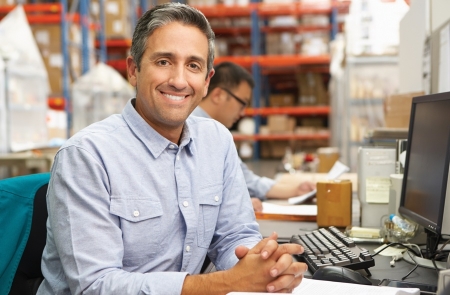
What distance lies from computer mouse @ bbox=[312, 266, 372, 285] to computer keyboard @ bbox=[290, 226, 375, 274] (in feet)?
0.32

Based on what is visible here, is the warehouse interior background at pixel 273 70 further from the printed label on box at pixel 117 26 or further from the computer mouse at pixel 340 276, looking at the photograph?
the computer mouse at pixel 340 276

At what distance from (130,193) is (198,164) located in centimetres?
26

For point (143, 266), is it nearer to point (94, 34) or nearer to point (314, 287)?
point (314, 287)

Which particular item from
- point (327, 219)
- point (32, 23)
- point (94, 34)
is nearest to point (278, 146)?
point (94, 34)

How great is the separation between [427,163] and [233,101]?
1545mm

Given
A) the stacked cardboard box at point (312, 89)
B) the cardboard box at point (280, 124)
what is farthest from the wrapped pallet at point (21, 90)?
the stacked cardboard box at point (312, 89)

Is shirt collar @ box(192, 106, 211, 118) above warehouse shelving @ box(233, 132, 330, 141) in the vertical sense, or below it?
above

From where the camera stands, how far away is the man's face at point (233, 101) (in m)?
2.78

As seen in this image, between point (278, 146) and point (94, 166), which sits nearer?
point (94, 166)

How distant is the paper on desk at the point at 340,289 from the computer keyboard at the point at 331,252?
133 mm

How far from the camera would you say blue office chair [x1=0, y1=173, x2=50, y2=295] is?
1243 mm

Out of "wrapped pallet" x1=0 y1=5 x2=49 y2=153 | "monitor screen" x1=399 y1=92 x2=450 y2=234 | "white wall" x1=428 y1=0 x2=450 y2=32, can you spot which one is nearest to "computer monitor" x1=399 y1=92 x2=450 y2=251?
"monitor screen" x1=399 y1=92 x2=450 y2=234

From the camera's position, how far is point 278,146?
989cm

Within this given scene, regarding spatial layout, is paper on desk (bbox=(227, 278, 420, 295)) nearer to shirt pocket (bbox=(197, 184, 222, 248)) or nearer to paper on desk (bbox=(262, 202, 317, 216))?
shirt pocket (bbox=(197, 184, 222, 248))
